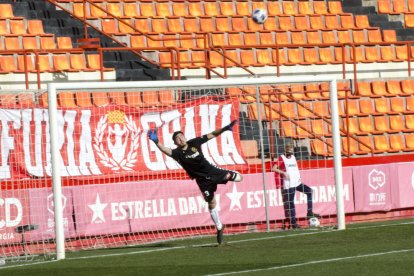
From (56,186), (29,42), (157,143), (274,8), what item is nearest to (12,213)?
(56,186)

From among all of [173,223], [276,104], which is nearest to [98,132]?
[173,223]

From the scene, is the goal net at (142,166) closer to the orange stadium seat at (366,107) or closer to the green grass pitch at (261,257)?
the green grass pitch at (261,257)

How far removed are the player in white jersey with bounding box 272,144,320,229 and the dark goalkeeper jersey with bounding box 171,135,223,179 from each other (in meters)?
3.65

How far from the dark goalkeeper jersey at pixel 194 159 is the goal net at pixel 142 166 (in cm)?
121

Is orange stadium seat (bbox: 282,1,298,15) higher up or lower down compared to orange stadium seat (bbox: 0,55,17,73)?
higher up

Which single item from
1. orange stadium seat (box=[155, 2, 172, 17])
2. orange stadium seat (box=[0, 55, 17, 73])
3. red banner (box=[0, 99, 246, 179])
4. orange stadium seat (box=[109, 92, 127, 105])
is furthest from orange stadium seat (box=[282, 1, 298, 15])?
orange stadium seat (box=[0, 55, 17, 73])

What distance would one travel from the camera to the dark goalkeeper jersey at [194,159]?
18.8 m

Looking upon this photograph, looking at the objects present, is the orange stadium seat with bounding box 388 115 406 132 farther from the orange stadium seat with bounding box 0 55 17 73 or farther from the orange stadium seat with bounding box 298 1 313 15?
the orange stadium seat with bounding box 0 55 17 73

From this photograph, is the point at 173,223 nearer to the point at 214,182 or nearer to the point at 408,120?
the point at 214,182

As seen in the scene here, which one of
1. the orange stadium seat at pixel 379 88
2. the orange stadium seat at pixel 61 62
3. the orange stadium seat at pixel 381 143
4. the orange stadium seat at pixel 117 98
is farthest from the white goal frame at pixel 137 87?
the orange stadium seat at pixel 379 88

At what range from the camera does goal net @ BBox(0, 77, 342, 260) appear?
62.6 ft

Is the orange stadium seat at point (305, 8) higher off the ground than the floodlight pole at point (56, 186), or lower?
higher

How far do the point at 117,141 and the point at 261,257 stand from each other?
5.47 m

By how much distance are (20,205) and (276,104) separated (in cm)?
788
